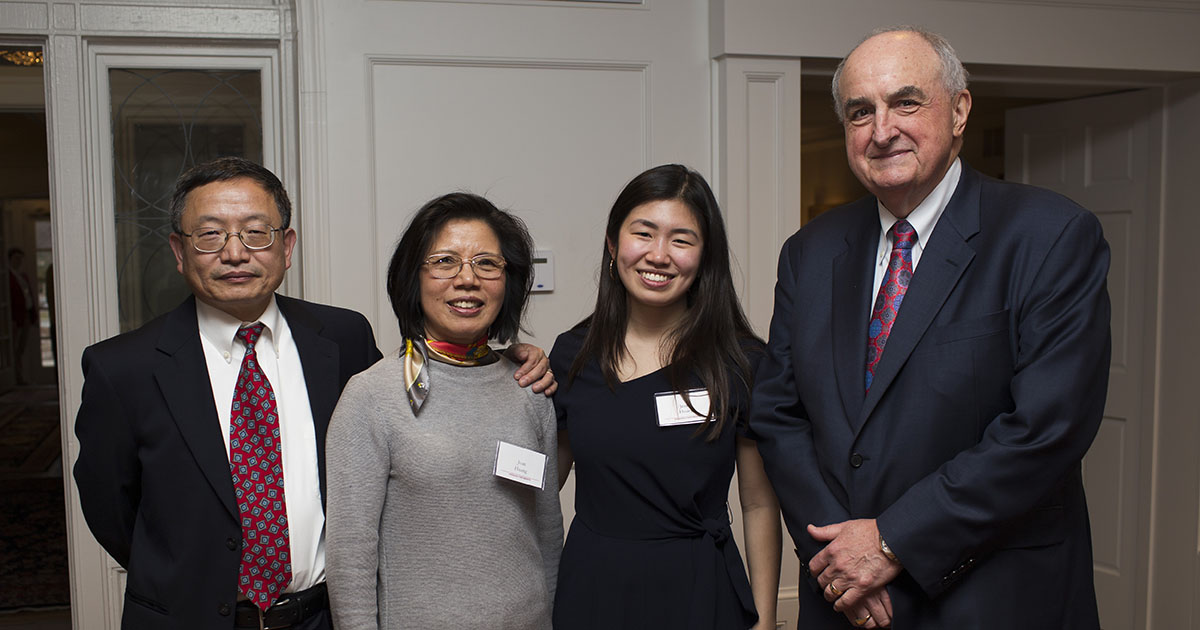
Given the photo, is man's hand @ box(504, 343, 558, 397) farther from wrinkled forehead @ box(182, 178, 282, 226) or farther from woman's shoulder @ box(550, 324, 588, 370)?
wrinkled forehead @ box(182, 178, 282, 226)

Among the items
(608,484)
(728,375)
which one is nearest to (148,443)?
(608,484)

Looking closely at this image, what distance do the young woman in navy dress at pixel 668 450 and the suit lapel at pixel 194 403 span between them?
0.69 metres

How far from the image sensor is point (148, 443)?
5.76ft

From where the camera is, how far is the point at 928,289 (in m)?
1.75

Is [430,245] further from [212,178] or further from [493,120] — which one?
[493,120]

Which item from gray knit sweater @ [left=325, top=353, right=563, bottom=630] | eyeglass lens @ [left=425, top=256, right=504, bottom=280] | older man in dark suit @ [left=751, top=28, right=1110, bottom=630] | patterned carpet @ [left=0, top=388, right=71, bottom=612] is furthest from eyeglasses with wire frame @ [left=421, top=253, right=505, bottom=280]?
patterned carpet @ [left=0, top=388, right=71, bottom=612]

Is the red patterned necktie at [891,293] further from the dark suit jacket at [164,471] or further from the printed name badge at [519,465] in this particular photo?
the dark suit jacket at [164,471]

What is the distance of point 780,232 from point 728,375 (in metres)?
1.67

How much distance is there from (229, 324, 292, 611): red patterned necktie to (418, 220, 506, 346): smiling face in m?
0.36

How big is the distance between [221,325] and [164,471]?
30 centimetres

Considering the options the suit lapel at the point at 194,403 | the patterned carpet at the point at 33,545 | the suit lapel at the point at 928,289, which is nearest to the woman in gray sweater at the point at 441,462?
the suit lapel at the point at 194,403

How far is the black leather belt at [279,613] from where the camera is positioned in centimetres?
173

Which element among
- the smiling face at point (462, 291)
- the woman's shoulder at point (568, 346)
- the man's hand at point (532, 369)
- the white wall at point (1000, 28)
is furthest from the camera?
the white wall at point (1000, 28)

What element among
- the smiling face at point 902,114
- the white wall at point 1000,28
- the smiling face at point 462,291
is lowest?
the smiling face at point 462,291
